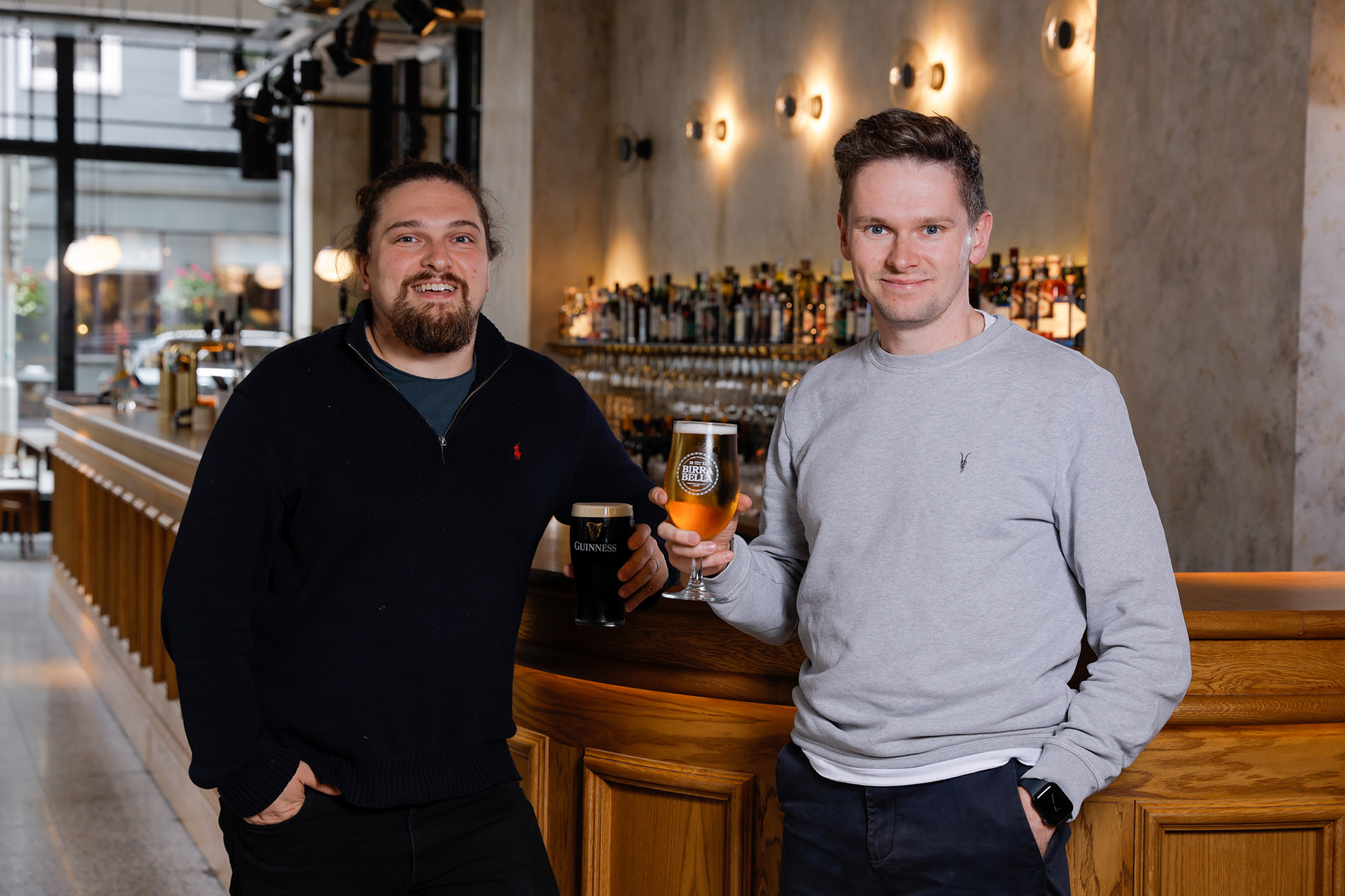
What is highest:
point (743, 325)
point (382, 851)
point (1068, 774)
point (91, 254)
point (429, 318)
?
point (91, 254)

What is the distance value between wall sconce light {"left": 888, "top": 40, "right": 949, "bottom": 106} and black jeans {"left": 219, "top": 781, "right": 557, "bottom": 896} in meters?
3.93

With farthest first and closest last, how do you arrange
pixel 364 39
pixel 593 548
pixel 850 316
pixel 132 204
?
pixel 132 204
pixel 364 39
pixel 850 316
pixel 593 548

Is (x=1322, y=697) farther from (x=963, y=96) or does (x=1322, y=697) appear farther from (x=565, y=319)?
(x=565, y=319)

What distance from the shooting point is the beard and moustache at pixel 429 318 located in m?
1.72

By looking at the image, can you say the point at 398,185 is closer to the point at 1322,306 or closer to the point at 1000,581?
the point at 1000,581

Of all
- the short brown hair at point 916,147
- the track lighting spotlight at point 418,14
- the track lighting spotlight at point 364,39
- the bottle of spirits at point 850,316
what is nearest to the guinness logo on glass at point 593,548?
the short brown hair at point 916,147

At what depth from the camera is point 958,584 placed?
1418mm

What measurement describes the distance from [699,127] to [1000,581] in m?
5.62

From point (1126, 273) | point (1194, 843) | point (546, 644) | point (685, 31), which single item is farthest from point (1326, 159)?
point (685, 31)

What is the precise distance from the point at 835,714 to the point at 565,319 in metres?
6.16

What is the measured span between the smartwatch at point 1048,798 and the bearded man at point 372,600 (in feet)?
2.34

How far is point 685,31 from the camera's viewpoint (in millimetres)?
6887

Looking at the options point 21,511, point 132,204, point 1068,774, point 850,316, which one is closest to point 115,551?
point 850,316

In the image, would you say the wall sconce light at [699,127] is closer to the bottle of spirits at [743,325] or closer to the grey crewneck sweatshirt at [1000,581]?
the bottle of spirits at [743,325]
